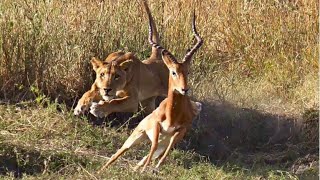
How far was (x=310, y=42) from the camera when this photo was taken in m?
10.7

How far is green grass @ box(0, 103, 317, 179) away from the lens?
287 inches

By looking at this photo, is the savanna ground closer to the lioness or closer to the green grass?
the green grass

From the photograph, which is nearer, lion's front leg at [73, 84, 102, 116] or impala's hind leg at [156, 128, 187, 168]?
impala's hind leg at [156, 128, 187, 168]

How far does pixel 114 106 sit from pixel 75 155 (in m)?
0.76

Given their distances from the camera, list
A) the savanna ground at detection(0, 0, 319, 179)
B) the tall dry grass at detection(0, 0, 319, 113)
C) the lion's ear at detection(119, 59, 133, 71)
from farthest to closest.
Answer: the tall dry grass at detection(0, 0, 319, 113)
the lion's ear at detection(119, 59, 133, 71)
the savanna ground at detection(0, 0, 319, 179)

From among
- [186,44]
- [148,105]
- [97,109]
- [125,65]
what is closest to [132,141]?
[97,109]

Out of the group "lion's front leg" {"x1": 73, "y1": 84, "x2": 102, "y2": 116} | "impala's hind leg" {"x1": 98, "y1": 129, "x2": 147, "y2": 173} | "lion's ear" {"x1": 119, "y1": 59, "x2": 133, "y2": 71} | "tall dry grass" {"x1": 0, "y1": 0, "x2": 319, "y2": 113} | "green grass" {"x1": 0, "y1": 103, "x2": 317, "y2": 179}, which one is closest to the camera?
"green grass" {"x1": 0, "y1": 103, "x2": 317, "y2": 179}

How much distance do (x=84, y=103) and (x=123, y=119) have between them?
3.52 ft

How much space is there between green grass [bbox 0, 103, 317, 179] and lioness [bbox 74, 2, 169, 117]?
1.02 feet

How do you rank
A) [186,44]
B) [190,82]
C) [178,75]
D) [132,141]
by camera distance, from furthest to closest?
1. [186,44]
2. [190,82]
3. [132,141]
4. [178,75]

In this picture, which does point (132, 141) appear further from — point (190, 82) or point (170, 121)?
point (190, 82)

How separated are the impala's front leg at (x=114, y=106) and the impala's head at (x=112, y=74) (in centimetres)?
9

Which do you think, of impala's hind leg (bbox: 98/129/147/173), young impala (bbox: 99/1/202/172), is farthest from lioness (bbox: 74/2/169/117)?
young impala (bbox: 99/1/202/172)

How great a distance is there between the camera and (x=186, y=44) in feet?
33.3
